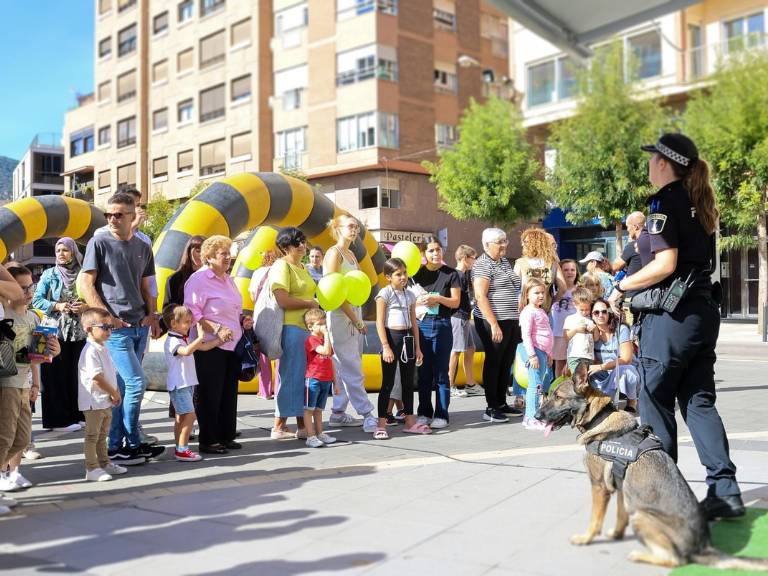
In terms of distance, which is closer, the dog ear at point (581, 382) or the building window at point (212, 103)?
the dog ear at point (581, 382)

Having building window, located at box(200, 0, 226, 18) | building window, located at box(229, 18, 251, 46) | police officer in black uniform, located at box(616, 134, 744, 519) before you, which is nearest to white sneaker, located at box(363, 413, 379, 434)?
police officer in black uniform, located at box(616, 134, 744, 519)

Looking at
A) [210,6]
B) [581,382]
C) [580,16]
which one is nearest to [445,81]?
[210,6]

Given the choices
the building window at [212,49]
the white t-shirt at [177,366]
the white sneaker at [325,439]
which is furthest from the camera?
the building window at [212,49]

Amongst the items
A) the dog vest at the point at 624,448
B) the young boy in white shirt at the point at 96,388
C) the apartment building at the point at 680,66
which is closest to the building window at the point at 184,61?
the apartment building at the point at 680,66

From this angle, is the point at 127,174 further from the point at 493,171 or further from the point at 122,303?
the point at 122,303

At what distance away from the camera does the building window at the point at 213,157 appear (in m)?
42.2

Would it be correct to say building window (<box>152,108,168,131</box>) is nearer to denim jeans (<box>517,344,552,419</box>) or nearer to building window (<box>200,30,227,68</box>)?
building window (<box>200,30,227,68</box>)

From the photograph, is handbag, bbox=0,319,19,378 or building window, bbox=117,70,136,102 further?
building window, bbox=117,70,136,102

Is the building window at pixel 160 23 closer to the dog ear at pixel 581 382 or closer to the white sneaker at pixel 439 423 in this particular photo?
the white sneaker at pixel 439 423

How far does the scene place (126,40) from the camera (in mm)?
49969

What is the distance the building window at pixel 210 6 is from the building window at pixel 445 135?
46.5ft

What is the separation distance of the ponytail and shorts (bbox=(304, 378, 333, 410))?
380 centimetres

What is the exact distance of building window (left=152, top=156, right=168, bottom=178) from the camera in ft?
152

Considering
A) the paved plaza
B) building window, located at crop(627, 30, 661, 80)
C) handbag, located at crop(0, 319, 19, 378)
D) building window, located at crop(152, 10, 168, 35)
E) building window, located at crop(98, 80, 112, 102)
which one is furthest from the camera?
building window, located at crop(98, 80, 112, 102)
